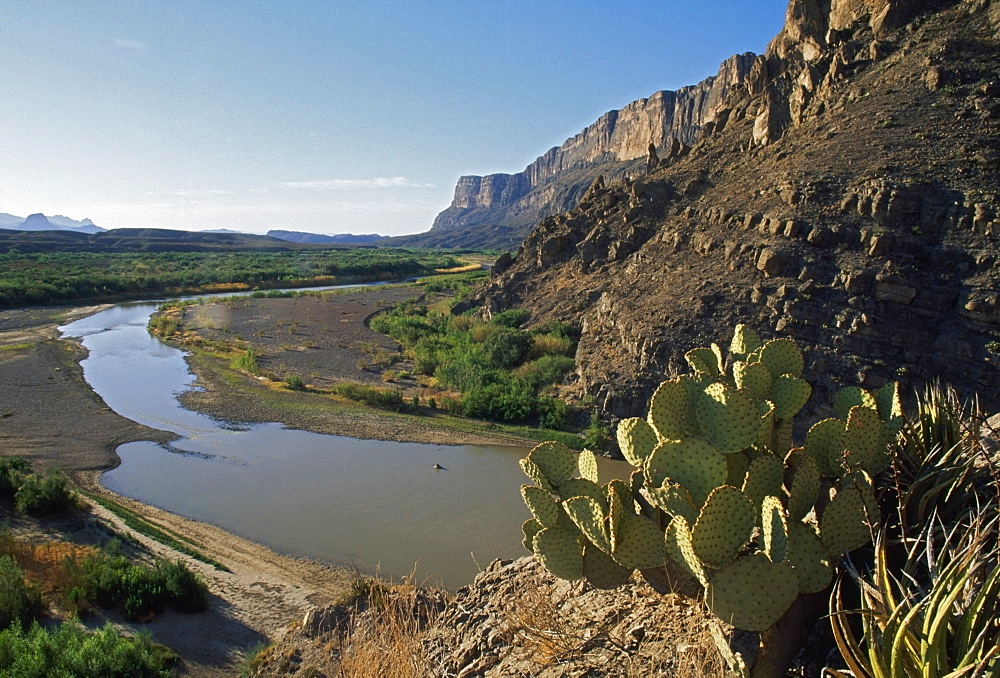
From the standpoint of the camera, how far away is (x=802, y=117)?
25125 millimetres

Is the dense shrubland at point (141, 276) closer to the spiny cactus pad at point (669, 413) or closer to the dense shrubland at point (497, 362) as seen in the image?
the dense shrubland at point (497, 362)

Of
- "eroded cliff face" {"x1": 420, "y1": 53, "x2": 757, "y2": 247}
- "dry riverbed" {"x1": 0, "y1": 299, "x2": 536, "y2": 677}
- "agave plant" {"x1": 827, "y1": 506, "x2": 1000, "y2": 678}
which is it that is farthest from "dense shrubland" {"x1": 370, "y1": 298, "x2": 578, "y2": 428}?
"eroded cliff face" {"x1": 420, "y1": 53, "x2": 757, "y2": 247}

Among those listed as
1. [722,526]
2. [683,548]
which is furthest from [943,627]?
[683,548]

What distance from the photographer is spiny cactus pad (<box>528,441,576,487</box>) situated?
220 inches

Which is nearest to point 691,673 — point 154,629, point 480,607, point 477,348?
point 480,607

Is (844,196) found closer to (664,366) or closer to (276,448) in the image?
(664,366)

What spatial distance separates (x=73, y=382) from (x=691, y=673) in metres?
28.6

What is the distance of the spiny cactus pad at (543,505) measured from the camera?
200 inches

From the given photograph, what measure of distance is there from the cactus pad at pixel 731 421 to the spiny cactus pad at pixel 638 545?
2.65 feet

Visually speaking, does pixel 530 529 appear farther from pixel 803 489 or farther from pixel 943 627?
pixel 943 627

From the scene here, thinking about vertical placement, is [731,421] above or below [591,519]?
above

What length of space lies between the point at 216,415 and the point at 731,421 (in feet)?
68.8

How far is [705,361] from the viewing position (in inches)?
235

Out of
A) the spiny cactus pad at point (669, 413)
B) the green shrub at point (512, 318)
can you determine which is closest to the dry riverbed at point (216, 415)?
the spiny cactus pad at point (669, 413)
